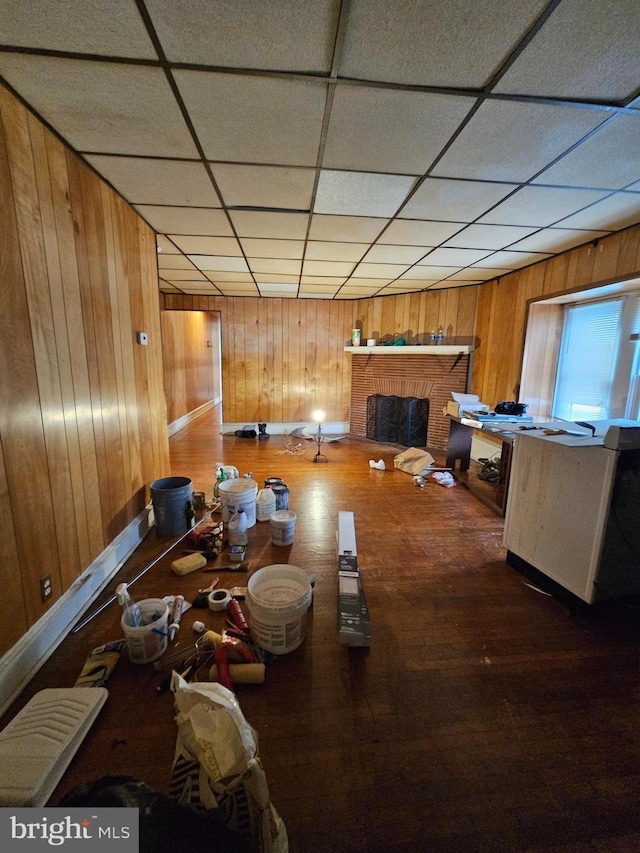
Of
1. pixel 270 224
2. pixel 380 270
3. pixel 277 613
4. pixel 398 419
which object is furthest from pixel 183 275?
pixel 277 613

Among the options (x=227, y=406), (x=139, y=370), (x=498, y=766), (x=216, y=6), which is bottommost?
(x=498, y=766)

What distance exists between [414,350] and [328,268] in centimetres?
194

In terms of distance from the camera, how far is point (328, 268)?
400cm

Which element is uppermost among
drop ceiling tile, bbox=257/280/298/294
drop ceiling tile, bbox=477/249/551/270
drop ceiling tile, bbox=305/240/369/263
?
drop ceiling tile, bbox=257/280/298/294

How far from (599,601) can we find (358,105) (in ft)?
9.23

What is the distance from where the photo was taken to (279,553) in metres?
2.47

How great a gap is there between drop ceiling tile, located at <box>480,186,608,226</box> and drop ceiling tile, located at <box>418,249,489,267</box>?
0.69 meters

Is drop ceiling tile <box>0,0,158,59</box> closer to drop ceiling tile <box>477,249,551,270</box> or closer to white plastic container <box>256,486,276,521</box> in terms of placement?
white plastic container <box>256,486,276,521</box>

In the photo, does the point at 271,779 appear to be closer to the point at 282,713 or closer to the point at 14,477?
the point at 282,713

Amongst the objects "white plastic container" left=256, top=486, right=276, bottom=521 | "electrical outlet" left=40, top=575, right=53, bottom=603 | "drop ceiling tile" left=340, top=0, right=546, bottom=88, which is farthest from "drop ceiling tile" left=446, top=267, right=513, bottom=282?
"electrical outlet" left=40, top=575, right=53, bottom=603

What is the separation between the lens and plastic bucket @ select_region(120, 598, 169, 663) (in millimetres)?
1505

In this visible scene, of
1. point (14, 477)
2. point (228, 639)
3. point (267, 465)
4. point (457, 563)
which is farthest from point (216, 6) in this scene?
point (267, 465)

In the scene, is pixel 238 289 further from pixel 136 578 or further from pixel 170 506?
pixel 136 578
